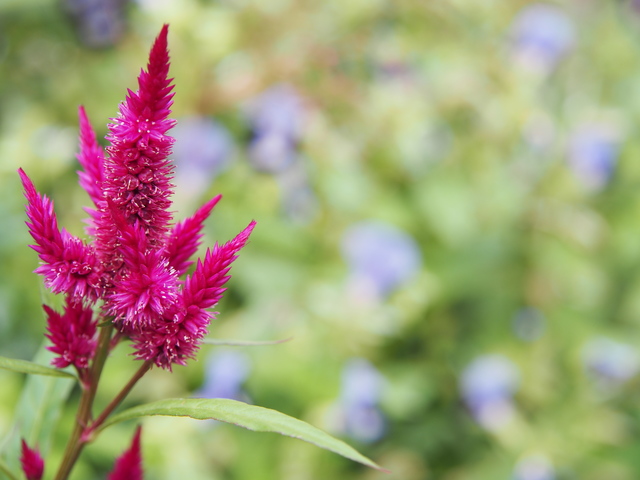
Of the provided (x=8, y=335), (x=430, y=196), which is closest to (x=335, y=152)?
(x=430, y=196)

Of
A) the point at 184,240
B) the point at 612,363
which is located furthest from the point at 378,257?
the point at 184,240

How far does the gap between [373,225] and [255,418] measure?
5.96ft

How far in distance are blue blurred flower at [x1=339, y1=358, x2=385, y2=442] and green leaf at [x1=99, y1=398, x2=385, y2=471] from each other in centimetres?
150

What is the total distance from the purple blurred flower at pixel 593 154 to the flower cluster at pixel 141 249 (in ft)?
7.55

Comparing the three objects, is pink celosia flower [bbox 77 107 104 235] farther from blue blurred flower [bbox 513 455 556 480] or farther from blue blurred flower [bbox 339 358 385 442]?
blue blurred flower [bbox 513 455 556 480]

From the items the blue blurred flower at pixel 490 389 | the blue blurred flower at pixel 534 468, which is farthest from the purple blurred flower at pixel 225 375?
the blue blurred flower at pixel 534 468

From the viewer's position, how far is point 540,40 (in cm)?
279

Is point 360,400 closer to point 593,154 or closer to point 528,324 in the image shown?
point 528,324

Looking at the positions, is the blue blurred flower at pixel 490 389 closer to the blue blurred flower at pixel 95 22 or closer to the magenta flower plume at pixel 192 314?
the blue blurred flower at pixel 95 22

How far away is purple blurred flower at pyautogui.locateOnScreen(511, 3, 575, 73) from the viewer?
2744mm

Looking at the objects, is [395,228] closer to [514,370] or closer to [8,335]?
[514,370]

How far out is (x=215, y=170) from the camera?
87.4 inches

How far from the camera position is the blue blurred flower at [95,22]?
95.3 inches

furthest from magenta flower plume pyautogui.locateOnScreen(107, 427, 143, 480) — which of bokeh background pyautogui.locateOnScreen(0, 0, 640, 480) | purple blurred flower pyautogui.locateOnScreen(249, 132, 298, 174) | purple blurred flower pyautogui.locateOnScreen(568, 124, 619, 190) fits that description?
purple blurred flower pyautogui.locateOnScreen(568, 124, 619, 190)
